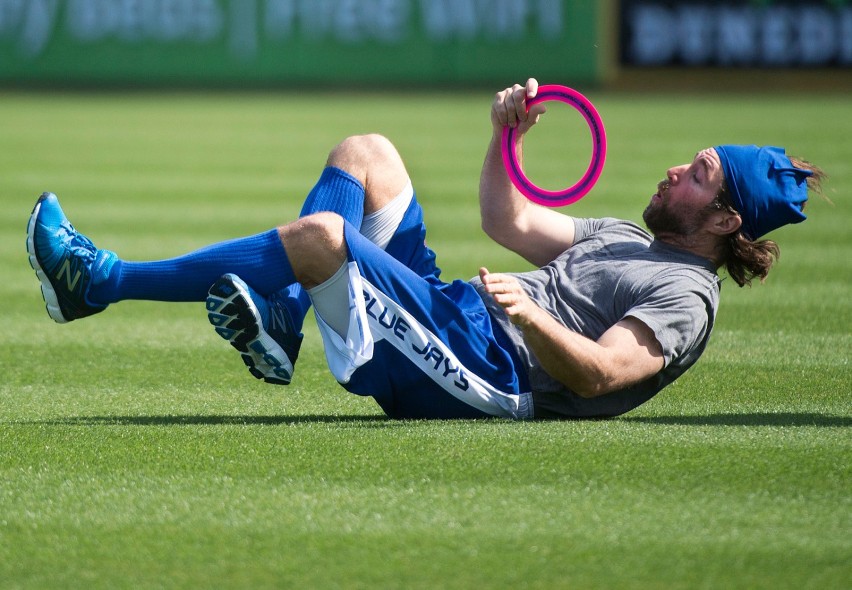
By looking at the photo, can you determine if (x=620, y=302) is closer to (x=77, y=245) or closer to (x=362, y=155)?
(x=362, y=155)

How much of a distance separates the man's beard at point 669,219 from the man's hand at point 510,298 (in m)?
0.76

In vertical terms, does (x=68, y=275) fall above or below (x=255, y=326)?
above

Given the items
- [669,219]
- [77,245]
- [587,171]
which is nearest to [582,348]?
[669,219]

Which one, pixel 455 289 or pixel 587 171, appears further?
pixel 587 171

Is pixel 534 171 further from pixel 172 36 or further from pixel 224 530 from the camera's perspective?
pixel 172 36

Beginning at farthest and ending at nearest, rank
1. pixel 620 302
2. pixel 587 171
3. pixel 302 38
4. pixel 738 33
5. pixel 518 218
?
pixel 302 38 → pixel 738 33 → pixel 587 171 → pixel 518 218 → pixel 620 302

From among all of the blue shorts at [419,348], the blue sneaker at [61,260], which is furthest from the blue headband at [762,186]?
the blue sneaker at [61,260]

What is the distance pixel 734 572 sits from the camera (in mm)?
2939

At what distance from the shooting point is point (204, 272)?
13.3ft

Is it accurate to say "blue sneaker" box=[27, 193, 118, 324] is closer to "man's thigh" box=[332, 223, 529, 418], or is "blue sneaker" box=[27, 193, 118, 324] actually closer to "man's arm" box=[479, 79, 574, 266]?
"man's thigh" box=[332, 223, 529, 418]

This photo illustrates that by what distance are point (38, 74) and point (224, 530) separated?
25047mm

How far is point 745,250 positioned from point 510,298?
101 cm

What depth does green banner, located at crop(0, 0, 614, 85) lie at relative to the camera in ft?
86.3

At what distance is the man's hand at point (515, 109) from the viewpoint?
14.9 feet
